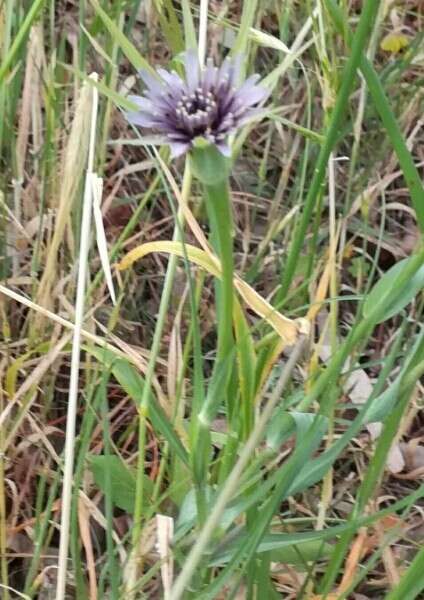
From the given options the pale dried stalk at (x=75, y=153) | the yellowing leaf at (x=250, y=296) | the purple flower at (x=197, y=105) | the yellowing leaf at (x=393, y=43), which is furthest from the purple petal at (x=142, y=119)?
the yellowing leaf at (x=393, y=43)

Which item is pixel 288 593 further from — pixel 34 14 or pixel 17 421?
pixel 34 14

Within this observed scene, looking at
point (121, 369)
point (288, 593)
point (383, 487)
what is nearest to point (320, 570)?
point (288, 593)

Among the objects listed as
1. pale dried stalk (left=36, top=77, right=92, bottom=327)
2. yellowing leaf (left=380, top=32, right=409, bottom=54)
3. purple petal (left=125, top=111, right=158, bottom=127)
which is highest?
yellowing leaf (left=380, top=32, right=409, bottom=54)

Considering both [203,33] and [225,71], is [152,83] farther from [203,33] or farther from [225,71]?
[203,33]

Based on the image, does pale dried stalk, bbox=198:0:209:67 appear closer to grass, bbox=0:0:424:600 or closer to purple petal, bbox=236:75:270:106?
grass, bbox=0:0:424:600

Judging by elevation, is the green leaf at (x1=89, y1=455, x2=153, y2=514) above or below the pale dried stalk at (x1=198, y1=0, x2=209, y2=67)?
below

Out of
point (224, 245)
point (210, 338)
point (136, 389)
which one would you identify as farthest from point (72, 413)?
point (210, 338)

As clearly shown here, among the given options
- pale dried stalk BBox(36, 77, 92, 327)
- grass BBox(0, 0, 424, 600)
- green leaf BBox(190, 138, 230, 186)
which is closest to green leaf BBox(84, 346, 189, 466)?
grass BBox(0, 0, 424, 600)

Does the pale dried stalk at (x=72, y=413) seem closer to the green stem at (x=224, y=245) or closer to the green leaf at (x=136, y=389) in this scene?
the green leaf at (x=136, y=389)
